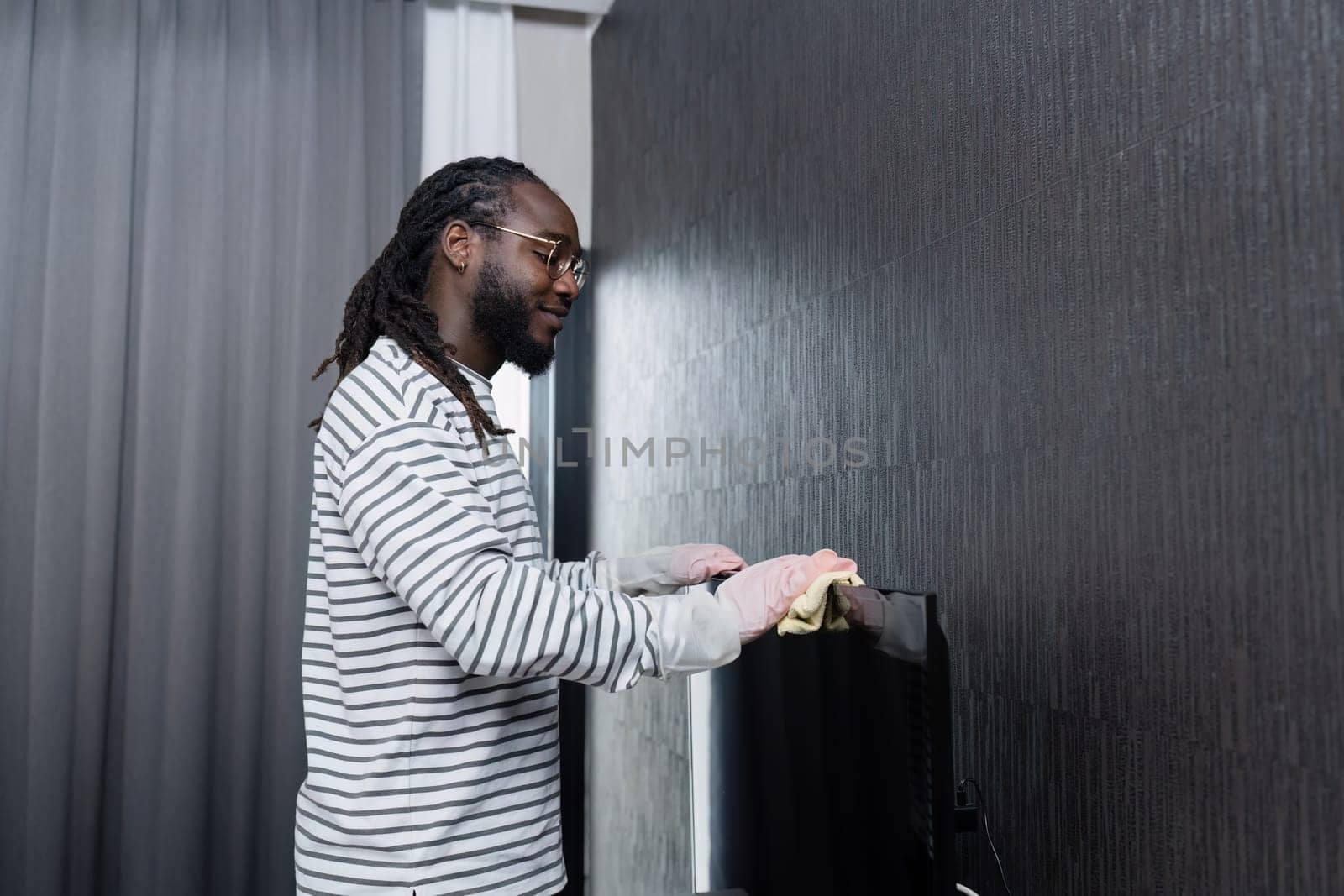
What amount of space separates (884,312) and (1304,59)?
0.65 metres

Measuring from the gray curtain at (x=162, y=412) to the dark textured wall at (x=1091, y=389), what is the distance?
5.06 feet

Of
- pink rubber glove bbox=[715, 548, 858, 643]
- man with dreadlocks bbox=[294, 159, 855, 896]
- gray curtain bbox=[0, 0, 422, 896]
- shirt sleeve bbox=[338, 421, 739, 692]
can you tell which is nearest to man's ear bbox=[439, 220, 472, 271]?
man with dreadlocks bbox=[294, 159, 855, 896]

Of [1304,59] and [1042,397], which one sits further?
[1042,397]

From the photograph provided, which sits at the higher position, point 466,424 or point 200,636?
point 466,424

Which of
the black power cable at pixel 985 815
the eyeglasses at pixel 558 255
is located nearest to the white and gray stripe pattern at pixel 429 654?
the eyeglasses at pixel 558 255

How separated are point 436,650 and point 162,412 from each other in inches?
71.9

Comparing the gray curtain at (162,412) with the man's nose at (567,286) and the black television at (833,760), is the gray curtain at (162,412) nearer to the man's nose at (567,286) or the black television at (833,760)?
the man's nose at (567,286)

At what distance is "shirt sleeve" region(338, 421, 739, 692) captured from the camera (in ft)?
3.57

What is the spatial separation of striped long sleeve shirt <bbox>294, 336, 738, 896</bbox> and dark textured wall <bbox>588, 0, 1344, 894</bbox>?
12.9 inches

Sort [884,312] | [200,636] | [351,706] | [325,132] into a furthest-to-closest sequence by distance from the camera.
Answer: [325,132] → [200,636] → [884,312] → [351,706]

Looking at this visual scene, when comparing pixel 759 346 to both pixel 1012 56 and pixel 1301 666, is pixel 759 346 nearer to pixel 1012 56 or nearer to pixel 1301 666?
pixel 1012 56

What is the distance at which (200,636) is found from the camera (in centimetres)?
264

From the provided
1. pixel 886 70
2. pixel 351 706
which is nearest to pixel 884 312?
pixel 886 70

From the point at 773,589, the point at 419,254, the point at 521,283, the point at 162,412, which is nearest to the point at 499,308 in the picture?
the point at 521,283
